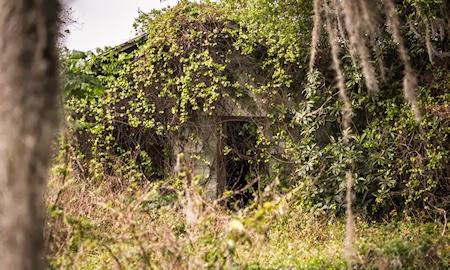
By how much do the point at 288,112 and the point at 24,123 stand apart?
346 inches

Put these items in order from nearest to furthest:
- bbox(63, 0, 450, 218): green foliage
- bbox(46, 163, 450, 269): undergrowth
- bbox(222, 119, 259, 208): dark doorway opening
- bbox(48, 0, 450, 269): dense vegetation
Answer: bbox(46, 163, 450, 269): undergrowth < bbox(48, 0, 450, 269): dense vegetation < bbox(63, 0, 450, 218): green foliage < bbox(222, 119, 259, 208): dark doorway opening

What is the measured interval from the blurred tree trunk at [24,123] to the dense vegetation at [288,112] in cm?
462

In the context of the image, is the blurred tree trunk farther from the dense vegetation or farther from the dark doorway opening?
the dark doorway opening

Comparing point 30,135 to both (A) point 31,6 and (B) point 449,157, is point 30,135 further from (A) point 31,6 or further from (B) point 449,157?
(B) point 449,157

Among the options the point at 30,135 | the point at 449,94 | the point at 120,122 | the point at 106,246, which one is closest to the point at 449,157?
the point at 449,94

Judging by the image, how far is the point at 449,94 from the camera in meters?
8.98

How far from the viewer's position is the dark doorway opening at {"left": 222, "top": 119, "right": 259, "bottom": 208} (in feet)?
35.7

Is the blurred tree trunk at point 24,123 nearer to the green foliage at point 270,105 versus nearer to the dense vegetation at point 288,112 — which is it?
the dense vegetation at point 288,112

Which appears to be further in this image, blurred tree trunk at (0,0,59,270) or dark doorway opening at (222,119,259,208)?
dark doorway opening at (222,119,259,208)

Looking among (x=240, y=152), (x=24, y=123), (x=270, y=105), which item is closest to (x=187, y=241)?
(x=24, y=123)

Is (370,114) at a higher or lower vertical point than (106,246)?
higher

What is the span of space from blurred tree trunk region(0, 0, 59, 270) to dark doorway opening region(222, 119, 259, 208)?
8.67m

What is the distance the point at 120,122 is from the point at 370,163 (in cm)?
446

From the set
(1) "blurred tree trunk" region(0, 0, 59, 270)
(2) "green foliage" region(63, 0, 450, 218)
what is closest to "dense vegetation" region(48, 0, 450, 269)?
(2) "green foliage" region(63, 0, 450, 218)
